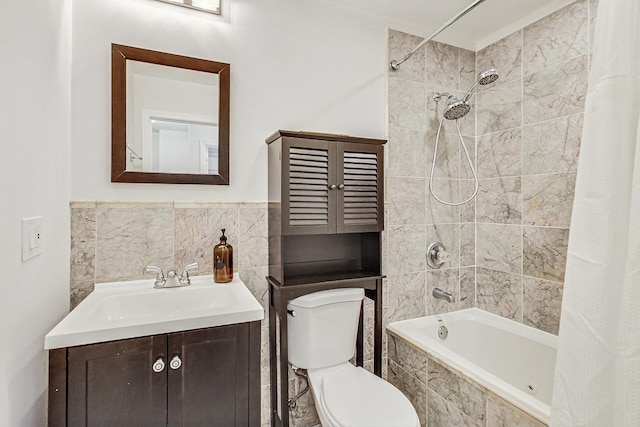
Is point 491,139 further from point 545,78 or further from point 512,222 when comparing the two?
point 512,222

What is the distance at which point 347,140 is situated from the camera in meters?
1.67

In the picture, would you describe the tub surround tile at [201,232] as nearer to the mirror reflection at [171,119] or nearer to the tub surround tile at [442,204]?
the mirror reflection at [171,119]

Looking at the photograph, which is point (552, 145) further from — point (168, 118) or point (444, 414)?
point (168, 118)

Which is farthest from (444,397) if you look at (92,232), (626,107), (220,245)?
(92,232)

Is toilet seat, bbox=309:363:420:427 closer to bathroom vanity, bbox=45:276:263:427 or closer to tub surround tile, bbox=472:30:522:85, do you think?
bathroom vanity, bbox=45:276:263:427

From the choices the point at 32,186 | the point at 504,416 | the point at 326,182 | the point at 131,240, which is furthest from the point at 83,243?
the point at 504,416

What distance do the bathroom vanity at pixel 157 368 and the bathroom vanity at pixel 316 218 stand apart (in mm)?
410

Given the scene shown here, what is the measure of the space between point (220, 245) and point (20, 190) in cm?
78

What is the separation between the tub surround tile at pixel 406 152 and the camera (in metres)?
2.04

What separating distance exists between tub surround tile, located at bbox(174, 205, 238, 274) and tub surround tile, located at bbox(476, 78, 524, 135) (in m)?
1.82

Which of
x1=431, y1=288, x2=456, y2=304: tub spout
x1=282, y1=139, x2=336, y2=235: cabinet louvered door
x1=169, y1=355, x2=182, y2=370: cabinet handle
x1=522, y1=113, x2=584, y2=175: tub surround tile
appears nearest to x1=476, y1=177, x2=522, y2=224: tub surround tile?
x1=522, y1=113, x2=584, y2=175: tub surround tile

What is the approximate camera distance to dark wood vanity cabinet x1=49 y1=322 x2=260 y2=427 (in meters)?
0.97

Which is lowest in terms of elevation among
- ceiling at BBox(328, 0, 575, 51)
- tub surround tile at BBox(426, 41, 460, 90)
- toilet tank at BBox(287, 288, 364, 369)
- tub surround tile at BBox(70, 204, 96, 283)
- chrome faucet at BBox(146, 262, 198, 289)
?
toilet tank at BBox(287, 288, 364, 369)

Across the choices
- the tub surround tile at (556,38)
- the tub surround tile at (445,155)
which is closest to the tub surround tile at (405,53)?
the tub surround tile at (445,155)
